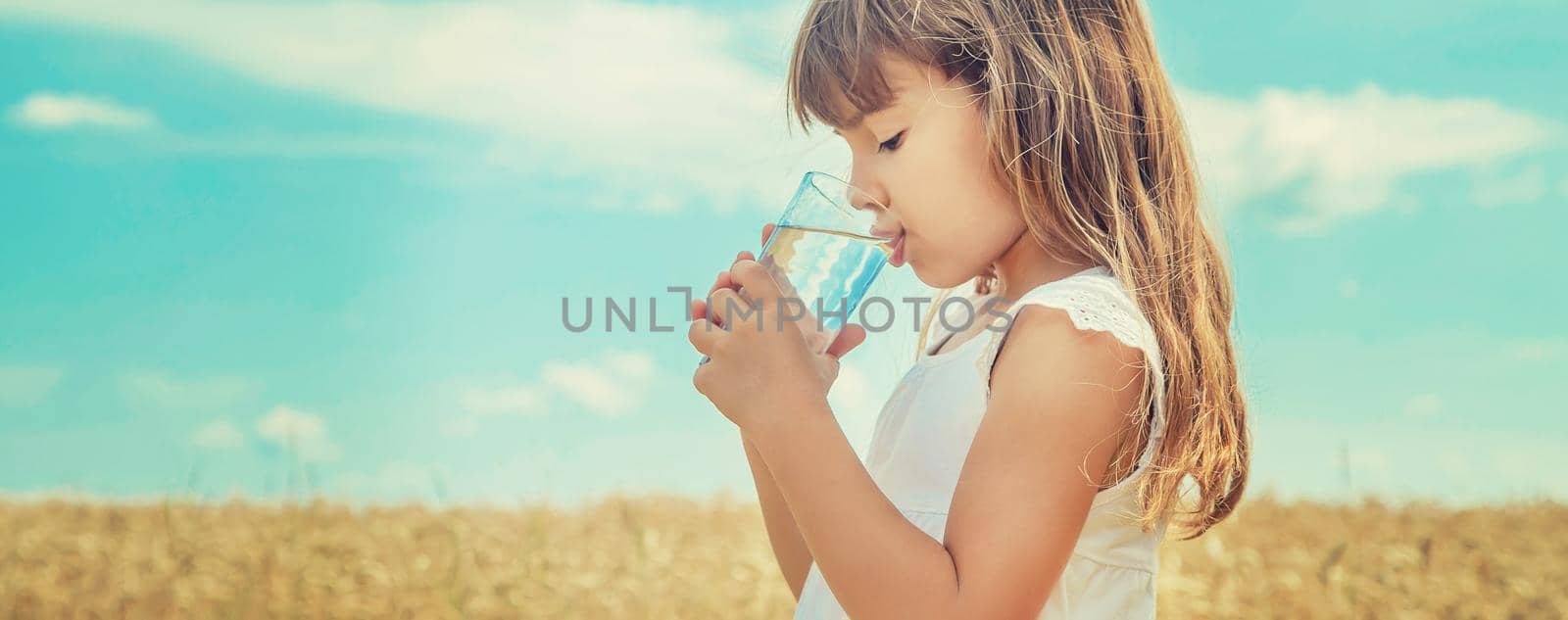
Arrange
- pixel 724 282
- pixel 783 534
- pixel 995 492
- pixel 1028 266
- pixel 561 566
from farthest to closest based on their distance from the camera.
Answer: pixel 561 566 < pixel 783 534 < pixel 1028 266 < pixel 724 282 < pixel 995 492

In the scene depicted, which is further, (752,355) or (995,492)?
(752,355)

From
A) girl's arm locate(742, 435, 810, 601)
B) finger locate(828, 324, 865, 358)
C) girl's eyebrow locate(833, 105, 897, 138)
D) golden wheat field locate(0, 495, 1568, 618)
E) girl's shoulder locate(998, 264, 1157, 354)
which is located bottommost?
golden wheat field locate(0, 495, 1568, 618)

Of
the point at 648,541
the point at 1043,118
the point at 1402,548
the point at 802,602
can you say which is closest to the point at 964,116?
the point at 1043,118

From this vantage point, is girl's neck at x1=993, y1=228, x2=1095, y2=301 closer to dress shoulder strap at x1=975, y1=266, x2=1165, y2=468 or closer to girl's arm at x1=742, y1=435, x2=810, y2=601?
dress shoulder strap at x1=975, y1=266, x2=1165, y2=468

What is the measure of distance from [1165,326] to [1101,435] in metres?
0.21

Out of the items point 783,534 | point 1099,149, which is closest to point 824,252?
point 1099,149

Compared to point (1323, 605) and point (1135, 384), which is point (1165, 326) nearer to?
point (1135, 384)

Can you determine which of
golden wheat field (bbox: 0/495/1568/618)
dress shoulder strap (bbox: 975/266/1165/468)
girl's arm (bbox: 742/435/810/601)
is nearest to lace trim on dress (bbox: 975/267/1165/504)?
dress shoulder strap (bbox: 975/266/1165/468)

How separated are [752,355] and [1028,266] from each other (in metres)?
0.45

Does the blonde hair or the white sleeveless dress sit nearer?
the white sleeveless dress

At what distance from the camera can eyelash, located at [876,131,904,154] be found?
5.16 feet

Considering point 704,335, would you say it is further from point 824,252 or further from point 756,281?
point 824,252

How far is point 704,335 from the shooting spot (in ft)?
4.89

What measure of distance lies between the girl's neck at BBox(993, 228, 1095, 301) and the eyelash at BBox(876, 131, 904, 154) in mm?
222
